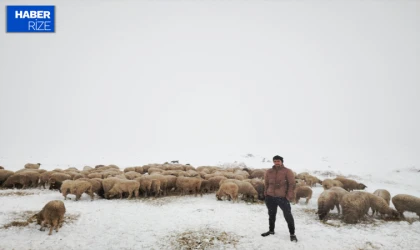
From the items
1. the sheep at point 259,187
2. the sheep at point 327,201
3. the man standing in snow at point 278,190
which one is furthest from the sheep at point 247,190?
the man standing in snow at point 278,190

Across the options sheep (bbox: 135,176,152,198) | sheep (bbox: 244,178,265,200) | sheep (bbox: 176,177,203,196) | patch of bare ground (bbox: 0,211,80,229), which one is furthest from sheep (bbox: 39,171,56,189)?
sheep (bbox: 244,178,265,200)

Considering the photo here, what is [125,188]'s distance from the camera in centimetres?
1232

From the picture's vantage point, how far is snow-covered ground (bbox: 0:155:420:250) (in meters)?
6.96

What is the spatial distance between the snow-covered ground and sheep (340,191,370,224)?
1.04ft

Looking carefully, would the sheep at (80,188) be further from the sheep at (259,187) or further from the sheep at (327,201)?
the sheep at (327,201)

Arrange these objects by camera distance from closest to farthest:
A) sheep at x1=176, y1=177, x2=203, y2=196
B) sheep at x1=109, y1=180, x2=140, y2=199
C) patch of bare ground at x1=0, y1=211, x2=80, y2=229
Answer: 1. patch of bare ground at x1=0, y1=211, x2=80, y2=229
2. sheep at x1=109, y1=180, x2=140, y2=199
3. sheep at x1=176, y1=177, x2=203, y2=196

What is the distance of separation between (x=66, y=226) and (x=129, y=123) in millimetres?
122318

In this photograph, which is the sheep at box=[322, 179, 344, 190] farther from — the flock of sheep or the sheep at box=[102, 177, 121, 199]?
the sheep at box=[102, 177, 121, 199]

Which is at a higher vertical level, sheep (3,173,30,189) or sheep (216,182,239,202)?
sheep (3,173,30,189)

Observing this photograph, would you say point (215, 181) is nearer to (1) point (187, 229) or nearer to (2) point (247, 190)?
(2) point (247, 190)

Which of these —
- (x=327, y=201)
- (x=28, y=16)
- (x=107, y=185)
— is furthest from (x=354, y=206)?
(x=28, y=16)

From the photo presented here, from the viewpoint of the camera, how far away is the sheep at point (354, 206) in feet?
29.4

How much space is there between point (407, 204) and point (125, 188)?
12.1 m

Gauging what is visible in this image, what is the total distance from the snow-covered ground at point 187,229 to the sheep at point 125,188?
648mm
